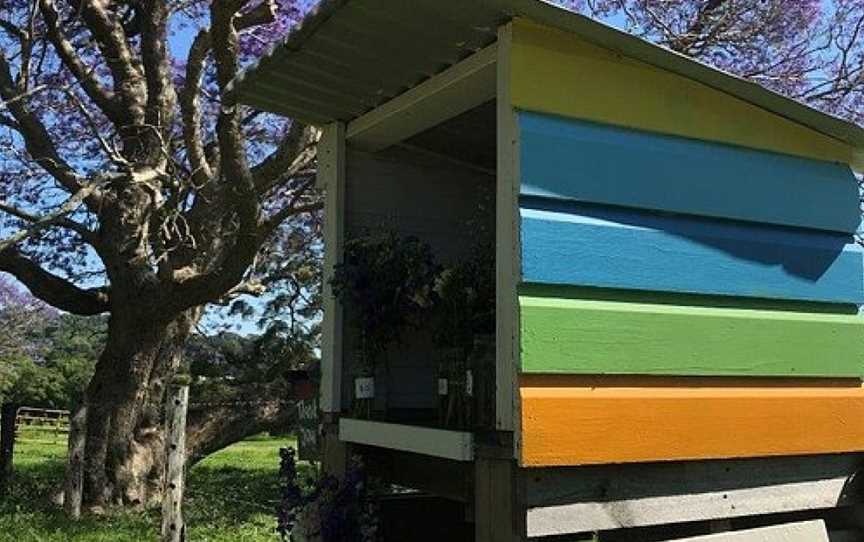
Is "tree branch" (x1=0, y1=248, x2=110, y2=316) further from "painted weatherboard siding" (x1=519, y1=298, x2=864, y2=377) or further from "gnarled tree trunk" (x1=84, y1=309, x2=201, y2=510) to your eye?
"painted weatherboard siding" (x1=519, y1=298, x2=864, y2=377)

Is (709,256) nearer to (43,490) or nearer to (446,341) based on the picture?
(446,341)

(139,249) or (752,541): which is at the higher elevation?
(139,249)

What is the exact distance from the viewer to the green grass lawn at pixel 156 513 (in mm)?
7895

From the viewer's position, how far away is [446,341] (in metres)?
3.68

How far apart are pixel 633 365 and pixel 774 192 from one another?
1062mm

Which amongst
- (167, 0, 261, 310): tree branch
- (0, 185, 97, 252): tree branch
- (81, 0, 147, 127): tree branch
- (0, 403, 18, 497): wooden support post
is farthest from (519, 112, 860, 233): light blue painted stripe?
(0, 403, 18, 497): wooden support post

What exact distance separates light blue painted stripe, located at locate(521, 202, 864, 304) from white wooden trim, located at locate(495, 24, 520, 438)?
0.18 feet

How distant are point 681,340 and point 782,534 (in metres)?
0.89

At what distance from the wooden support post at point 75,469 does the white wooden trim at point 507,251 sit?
24.4ft

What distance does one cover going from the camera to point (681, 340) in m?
3.18

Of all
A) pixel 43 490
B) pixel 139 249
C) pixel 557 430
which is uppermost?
pixel 139 249

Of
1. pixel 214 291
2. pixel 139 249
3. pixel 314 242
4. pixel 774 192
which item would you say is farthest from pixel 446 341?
pixel 314 242

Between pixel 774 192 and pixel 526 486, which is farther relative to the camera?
pixel 774 192

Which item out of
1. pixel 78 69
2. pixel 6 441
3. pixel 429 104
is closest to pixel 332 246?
pixel 429 104
